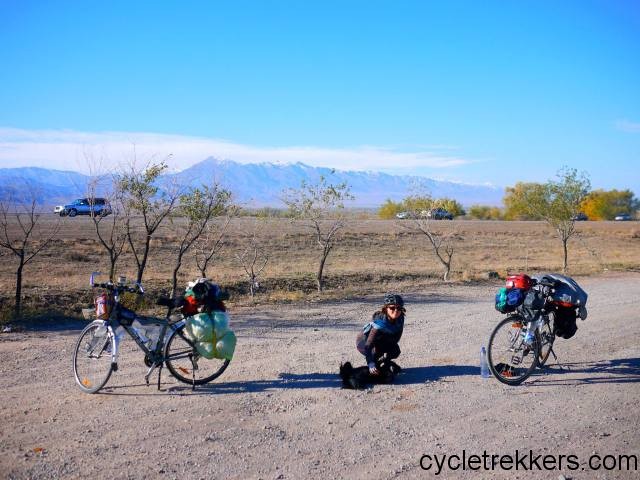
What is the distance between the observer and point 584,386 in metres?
7.15

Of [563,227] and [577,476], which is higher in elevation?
[563,227]

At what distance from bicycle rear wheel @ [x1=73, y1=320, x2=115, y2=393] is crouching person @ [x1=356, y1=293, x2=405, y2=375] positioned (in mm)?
2805

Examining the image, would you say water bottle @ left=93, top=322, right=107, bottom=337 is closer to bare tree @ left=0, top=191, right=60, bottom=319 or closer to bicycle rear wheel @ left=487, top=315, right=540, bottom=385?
bicycle rear wheel @ left=487, top=315, right=540, bottom=385

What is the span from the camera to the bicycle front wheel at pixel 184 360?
22.1 ft

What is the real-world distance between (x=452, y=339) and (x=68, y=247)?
2396 cm

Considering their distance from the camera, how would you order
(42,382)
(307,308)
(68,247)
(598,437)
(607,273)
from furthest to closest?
(68,247)
(607,273)
(307,308)
(42,382)
(598,437)

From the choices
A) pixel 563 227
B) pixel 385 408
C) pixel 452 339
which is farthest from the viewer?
pixel 563 227

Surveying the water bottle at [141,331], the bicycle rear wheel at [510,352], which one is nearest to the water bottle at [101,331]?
→ the water bottle at [141,331]

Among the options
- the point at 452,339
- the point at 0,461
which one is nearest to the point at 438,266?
the point at 452,339

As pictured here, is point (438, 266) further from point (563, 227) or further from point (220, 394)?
point (220, 394)

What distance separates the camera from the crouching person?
7.14 metres

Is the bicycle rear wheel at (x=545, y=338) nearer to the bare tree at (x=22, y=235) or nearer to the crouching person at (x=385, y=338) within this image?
the crouching person at (x=385, y=338)

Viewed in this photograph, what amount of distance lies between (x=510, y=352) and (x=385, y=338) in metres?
1.52

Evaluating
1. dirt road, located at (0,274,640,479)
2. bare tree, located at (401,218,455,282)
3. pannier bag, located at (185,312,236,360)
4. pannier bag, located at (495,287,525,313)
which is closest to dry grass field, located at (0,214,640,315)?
bare tree, located at (401,218,455,282)
